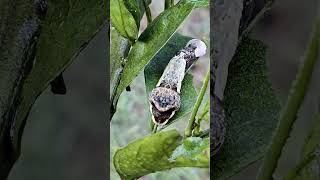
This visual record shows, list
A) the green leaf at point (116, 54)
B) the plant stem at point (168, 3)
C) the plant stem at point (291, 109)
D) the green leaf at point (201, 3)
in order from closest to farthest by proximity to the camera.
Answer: the plant stem at point (291, 109)
the green leaf at point (201, 3)
the plant stem at point (168, 3)
the green leaf at point (116, 54)

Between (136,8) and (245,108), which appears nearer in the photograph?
(245,108)

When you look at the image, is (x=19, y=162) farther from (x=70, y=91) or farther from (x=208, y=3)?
(x=208, y=3)

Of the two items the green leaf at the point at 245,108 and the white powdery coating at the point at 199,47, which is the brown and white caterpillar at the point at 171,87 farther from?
the green leaf at the point at 245,108

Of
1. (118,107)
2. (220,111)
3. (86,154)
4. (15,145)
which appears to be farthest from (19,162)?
Result: (220,111)

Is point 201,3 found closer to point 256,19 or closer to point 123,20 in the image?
point 256,19

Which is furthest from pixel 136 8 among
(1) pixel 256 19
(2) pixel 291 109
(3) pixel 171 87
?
(2) pixel 291 109

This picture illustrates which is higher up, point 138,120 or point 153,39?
point 153,39

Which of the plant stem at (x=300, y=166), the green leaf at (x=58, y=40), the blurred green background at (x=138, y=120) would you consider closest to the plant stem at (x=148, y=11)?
the blurred green background at (x=138, y=120)
